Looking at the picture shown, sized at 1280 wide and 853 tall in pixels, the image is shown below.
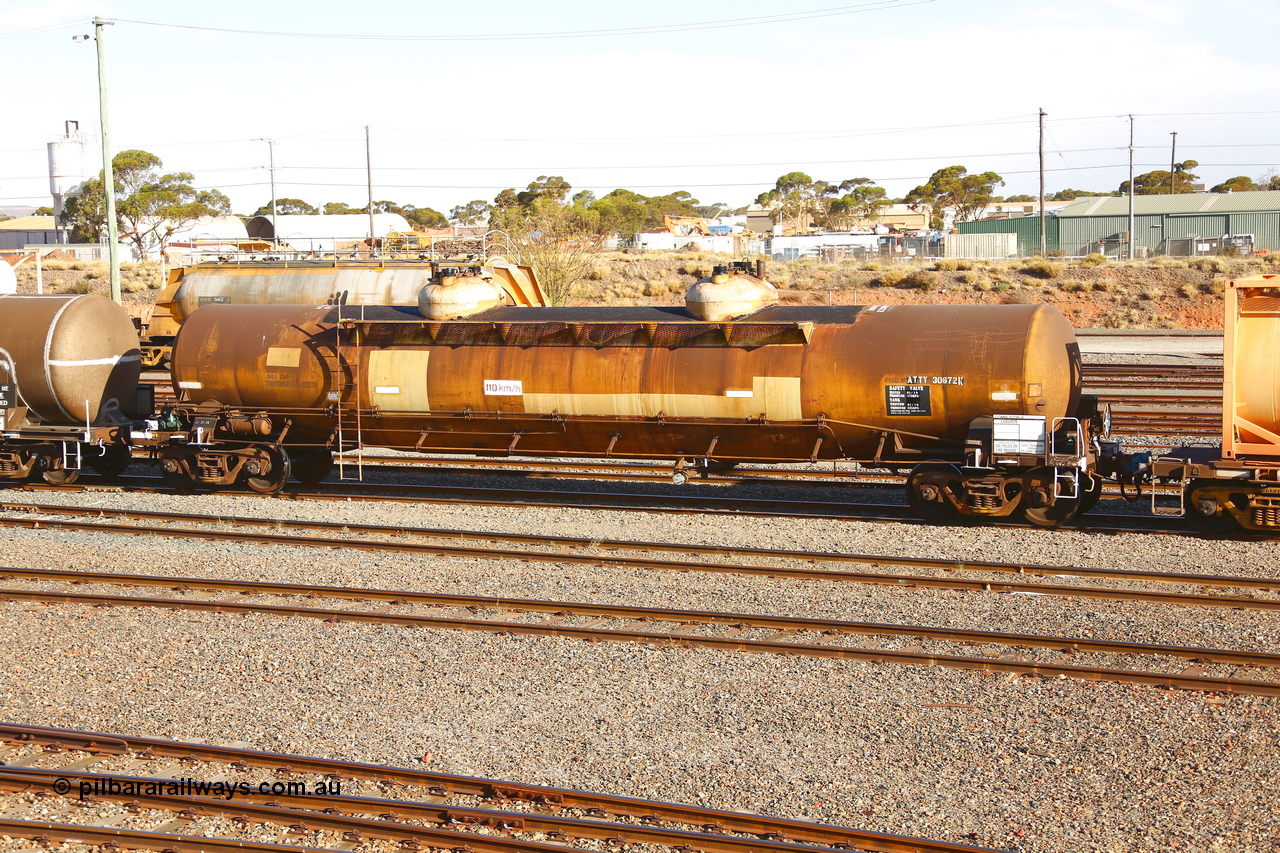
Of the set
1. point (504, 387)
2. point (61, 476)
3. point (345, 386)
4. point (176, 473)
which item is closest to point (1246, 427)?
point (504, 387)

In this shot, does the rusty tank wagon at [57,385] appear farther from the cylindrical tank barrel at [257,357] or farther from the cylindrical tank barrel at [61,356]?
the cylindrical tank barrel at [257,357]

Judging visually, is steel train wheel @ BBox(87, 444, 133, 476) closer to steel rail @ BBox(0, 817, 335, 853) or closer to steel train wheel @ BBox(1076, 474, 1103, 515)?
steel rail @ BBox(0, 817, 335, 853)

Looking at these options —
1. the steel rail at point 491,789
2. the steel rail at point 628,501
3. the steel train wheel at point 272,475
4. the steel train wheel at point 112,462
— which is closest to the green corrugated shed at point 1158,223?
the steel rail at point 628,501

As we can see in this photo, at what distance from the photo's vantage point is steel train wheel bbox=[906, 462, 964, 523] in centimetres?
1456

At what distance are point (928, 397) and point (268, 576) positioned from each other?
8.58 m

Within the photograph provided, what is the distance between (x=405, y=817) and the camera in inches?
276

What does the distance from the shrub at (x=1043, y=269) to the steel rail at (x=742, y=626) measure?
159 feet

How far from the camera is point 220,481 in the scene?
17594mm

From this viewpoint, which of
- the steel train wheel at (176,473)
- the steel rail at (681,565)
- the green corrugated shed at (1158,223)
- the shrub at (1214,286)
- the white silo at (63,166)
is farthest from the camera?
the white silo at (63,166)

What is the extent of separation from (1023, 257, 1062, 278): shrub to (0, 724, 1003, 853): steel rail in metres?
52.9

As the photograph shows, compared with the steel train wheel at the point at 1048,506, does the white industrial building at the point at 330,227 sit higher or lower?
higher

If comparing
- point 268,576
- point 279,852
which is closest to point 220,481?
point 268,576

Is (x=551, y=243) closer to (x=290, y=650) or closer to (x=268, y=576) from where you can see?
(x=268, y=576)

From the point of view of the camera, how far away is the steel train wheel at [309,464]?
18375 millimetres
